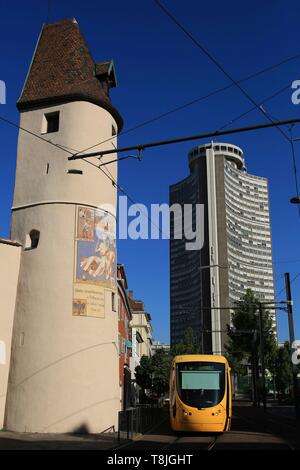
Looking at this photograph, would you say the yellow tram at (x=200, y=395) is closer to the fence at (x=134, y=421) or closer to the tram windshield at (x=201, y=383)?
the tram windshield at (x=201, y=383)

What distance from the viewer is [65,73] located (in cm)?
2669

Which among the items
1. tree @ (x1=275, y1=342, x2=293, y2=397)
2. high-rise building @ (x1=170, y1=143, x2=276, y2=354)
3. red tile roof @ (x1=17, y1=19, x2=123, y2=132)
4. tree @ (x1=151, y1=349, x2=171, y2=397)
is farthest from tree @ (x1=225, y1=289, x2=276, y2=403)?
high-rise building @ (x1=170, y1=143, x2=276, y2=354)

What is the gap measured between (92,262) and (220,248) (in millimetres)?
131322

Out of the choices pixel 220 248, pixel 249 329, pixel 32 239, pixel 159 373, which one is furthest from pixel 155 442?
pixel 220 248

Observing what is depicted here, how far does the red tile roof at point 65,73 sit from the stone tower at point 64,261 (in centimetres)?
6

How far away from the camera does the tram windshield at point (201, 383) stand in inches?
812

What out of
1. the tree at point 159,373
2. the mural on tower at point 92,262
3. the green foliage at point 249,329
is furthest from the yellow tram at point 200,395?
the green foliage at point 249,329

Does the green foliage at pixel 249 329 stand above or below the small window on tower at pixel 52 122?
below

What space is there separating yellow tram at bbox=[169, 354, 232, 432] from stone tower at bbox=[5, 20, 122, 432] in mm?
3572

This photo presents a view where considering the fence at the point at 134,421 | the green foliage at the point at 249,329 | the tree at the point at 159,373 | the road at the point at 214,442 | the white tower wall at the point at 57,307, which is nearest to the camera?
the road at the point at 214,442

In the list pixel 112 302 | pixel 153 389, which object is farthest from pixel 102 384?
pixel 153 389

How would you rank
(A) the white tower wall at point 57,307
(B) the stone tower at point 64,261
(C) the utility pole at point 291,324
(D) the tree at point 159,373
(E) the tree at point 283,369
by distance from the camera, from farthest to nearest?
(E) the tree at point 283,369, (D) the tree at point 159,373, (C) the utility pole at point 291,324, (B) the stone tower at point 64,261, (A) the white tower wall at point 57,307

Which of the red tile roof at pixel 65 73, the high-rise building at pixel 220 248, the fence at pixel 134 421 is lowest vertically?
the fence at pixel 134 421

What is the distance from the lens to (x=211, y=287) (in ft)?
500
